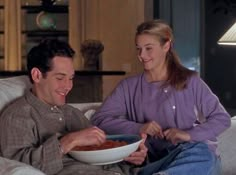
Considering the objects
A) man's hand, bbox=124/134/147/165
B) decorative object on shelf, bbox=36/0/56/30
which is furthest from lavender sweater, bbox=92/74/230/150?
decorative object on shelf, bbox=36/0/56/30

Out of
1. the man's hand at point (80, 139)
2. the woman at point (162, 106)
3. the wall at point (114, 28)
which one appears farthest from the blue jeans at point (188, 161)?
the wall at point (114, 28)

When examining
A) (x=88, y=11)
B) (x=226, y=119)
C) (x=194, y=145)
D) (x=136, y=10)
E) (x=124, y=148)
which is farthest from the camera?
(x=88, y=11)

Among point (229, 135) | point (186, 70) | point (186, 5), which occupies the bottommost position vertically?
point (229, 135)

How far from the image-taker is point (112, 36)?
6438mm

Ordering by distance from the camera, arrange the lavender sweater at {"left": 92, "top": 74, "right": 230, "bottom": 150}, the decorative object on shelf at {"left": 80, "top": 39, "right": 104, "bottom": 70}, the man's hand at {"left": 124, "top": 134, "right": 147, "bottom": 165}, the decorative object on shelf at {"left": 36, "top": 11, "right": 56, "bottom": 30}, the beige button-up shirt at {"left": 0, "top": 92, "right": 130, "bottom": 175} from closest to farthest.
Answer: the beige button-up shirt at {"left": 0, "top": 92, "right": 130, "bottom": 175}, the man's hand at {"left": 124, "top": 134, "right": 147, "bottom": 165}, the lavender sweater at {"left": 92, "top": 74, "right": 230, "bottom": 150}, the decorative object on shelf at {"left": 80, "top": 39, "right": 104, "bottom": 70}, the decorative object on shelf at {"left": 36, "top": 11, "right": 56, "bottom": 30}

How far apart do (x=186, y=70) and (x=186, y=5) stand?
353 cm

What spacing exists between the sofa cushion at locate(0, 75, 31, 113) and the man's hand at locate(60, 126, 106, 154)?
37 cm

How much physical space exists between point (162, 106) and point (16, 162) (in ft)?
2.56

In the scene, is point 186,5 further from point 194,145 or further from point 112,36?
point 194,145

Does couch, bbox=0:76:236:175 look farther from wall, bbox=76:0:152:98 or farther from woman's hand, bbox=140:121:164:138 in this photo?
wall, bbox=76:0:152:98

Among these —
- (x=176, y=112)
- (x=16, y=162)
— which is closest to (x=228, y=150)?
(x=176, y=112)

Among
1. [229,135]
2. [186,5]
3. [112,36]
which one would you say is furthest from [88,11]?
[229,135]

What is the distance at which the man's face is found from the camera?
6.39 feet

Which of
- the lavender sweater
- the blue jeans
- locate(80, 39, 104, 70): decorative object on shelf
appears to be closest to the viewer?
the blue jeans
